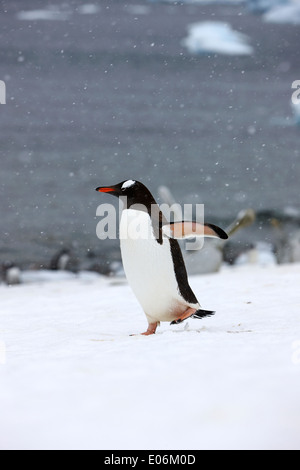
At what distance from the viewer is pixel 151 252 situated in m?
1.19

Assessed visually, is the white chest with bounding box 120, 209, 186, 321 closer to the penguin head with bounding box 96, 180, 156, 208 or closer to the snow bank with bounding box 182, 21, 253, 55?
the penguin head with bounding box 96, 180, 156, 208

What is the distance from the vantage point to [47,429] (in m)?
0.74

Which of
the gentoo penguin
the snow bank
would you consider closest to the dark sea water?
the snow bank

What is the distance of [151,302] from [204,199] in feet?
8.49

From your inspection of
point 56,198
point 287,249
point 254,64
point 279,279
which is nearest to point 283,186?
point 287,249

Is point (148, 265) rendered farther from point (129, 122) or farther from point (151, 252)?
point (129, 122)

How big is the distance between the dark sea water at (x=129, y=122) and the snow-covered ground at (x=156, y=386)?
90.7 inches

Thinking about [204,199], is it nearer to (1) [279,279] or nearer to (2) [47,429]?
(1) [279,279]

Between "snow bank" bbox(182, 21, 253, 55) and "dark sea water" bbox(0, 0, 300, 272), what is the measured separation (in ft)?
0.17

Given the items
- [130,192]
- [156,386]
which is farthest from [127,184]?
[156,386]

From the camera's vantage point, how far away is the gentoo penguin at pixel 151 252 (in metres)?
1.19

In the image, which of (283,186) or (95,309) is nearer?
(95,309)

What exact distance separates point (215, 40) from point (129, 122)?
820mm
